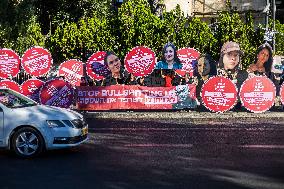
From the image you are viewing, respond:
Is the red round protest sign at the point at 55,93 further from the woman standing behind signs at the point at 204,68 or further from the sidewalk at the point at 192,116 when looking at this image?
the woman standing behind signs at the point at 204,68

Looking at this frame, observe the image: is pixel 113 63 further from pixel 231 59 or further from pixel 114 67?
pixel 231 59

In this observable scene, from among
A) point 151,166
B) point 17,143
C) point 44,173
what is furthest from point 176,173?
point 17,143

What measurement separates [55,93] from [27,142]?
10146 mm

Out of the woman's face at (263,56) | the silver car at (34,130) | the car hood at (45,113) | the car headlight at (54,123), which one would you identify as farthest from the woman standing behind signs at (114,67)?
the car headlight at (54,123)

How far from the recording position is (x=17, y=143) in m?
10.4

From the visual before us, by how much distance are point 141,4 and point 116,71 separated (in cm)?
746

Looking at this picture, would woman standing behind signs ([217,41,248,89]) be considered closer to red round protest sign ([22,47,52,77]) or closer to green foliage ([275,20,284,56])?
red round protest sign ([22,47,52,77])

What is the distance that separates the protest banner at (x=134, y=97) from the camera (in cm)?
2061

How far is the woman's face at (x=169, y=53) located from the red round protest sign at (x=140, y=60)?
89 centimetres

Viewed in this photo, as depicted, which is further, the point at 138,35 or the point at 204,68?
the point at 138,35

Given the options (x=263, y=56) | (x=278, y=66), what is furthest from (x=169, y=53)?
(x=278, y=66)

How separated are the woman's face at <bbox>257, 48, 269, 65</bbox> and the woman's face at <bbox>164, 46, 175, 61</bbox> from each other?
362 centimetres

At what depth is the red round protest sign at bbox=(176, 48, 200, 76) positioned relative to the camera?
22.6 m

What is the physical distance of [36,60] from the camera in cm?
2188
